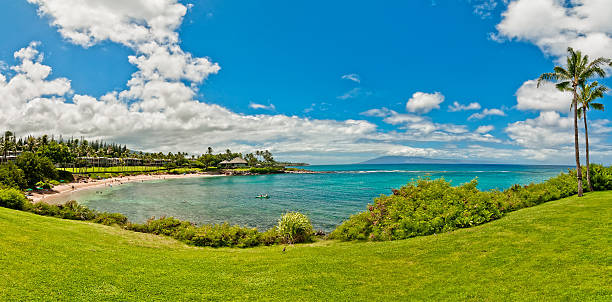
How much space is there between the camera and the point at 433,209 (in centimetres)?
1667

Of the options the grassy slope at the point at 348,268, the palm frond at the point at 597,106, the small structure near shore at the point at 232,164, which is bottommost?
the grassy slope at the point at 348,268

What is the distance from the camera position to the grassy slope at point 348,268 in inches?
311

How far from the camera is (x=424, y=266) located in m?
10.4

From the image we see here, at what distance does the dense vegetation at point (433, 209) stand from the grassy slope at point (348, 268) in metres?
2.04

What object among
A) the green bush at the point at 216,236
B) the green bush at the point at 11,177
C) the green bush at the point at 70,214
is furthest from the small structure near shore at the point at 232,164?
the green bush at the point at 216,236

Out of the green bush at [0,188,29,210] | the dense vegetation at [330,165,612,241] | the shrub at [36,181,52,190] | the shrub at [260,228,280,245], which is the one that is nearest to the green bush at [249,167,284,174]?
the shrub at [36,181,52,190]

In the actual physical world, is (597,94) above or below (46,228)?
above

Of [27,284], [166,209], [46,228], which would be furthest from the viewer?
[166,209]

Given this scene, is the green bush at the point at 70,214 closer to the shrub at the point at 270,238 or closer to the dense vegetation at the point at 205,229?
the dense vegetation at the point at 205,229

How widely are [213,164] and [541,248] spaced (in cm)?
16644

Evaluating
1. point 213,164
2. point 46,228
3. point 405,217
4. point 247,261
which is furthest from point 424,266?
point 213,164

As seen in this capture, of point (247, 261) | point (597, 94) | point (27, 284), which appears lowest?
point (247, 261)

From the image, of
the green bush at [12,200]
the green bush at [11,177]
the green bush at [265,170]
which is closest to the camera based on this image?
the green bush at [12,200]

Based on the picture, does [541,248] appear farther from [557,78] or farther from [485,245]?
[557,78]
